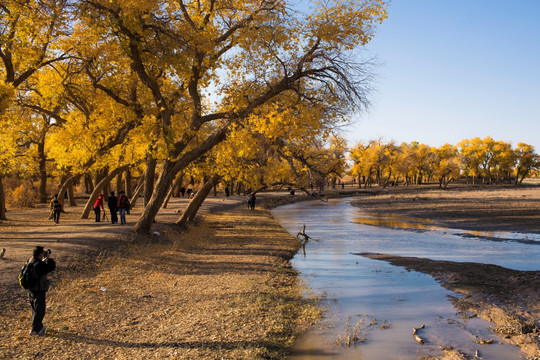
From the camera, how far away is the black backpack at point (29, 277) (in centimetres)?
678

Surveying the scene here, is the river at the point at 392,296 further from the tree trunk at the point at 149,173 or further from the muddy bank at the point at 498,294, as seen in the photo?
the tree trunk at the point at 149,173

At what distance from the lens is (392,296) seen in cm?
1114

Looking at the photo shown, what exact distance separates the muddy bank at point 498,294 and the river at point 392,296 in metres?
0.35

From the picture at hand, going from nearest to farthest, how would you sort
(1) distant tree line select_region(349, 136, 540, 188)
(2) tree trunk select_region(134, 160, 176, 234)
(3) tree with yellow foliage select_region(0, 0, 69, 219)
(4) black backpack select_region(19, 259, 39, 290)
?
(4) black backpack select_region(19, 259, 39, 290) → (3) tree with yellow foliage select_region(0, 0, 69, 219) → (2) tree trunk select_region(134, 160, 176, 234) → (1) distant tree line select_region(349, 136, 540, 188)

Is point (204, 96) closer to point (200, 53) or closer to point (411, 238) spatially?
point (200, 53)

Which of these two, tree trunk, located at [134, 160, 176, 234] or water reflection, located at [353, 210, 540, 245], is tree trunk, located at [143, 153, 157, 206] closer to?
tree trunk, located at [134, 160, 176, 234]

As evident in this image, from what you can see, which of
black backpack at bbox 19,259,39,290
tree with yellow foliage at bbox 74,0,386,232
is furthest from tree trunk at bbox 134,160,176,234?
black backpack at bbox 19,259,39,290

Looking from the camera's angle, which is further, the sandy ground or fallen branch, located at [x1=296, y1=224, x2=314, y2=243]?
fallen branch, located at [x1=296, y1=224, x2=314, y2=243]

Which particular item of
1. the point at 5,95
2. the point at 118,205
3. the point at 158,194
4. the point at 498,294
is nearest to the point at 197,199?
the point at 118,205

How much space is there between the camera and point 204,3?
1586 cm

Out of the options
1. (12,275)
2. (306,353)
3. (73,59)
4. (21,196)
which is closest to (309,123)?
(306,353)

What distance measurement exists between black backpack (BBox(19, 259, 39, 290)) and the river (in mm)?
4640

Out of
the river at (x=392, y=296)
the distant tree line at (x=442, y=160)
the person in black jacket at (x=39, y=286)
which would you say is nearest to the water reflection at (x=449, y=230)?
the river at (x=392, y=296)

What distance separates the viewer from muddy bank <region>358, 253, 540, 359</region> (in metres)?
8.34
